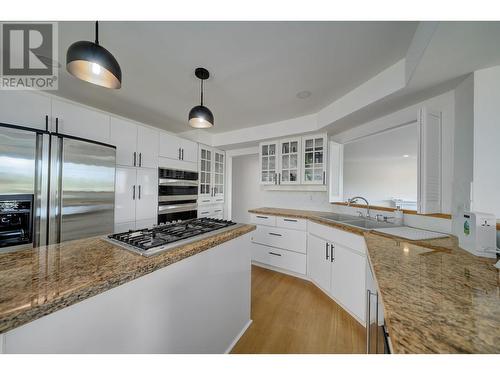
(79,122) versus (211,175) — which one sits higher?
(79,122)

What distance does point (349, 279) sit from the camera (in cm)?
181

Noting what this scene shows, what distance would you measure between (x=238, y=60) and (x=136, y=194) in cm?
204

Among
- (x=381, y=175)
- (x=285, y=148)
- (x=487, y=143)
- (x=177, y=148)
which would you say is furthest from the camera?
(x=381, y=175)

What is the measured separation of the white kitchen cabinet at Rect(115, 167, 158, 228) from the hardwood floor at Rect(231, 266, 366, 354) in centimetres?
179

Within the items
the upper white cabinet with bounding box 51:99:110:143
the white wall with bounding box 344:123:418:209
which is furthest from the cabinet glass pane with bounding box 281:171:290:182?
the upper white cabinet with bounding box 51:99:110:143

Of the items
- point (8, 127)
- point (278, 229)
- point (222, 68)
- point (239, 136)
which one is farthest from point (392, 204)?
point (8, 127)

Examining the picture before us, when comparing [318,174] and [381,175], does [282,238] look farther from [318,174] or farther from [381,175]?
[381,175]

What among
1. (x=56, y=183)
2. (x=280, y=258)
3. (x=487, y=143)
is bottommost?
(x=280, y=258)

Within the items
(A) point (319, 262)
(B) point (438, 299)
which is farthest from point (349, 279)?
(B) point (438, 299)

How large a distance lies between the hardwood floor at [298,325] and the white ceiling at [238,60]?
2368 mm

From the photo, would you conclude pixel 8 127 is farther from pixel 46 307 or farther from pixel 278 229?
pixel 278 229

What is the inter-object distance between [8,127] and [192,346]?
208 cm

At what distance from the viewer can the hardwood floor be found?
1455 mm

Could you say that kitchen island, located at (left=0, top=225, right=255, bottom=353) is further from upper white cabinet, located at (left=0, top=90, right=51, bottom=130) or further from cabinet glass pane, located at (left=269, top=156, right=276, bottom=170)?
cabinet glass pane, located at (left=269, top=156, right=276, bottom=170)
